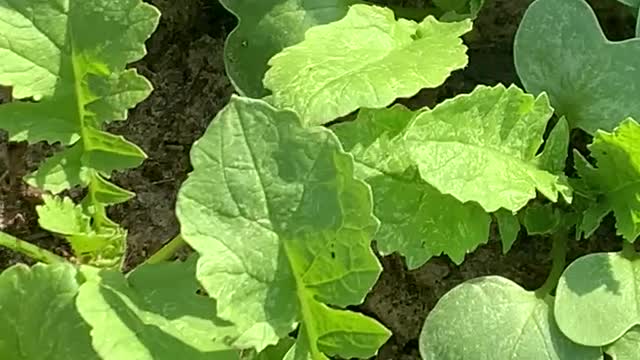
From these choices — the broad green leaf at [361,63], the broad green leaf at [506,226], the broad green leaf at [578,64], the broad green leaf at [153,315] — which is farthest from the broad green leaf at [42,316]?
the broad green leaf at [578,64]

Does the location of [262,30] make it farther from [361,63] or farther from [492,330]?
[492,330]

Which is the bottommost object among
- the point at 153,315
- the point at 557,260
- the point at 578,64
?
the point at 557,260

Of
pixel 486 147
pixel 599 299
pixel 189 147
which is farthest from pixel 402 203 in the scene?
pixel 189 147

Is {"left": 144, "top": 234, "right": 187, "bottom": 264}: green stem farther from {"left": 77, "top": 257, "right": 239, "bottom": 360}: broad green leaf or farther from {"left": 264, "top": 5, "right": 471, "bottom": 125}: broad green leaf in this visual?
{"left": 264, "top": 5, "right": 471, "bottom": 125}: broad green leaf

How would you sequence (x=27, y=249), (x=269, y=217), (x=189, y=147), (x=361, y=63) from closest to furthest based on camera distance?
(x=269, y=217), (x=361, y=63), (x=27, y=249), (x=189, y=147)

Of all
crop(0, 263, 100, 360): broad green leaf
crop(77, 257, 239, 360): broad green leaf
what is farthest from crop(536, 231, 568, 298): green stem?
crop(0, 263, 100, 360): broad green leaf

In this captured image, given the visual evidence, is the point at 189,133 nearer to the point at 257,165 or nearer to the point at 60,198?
the point at 60,198
